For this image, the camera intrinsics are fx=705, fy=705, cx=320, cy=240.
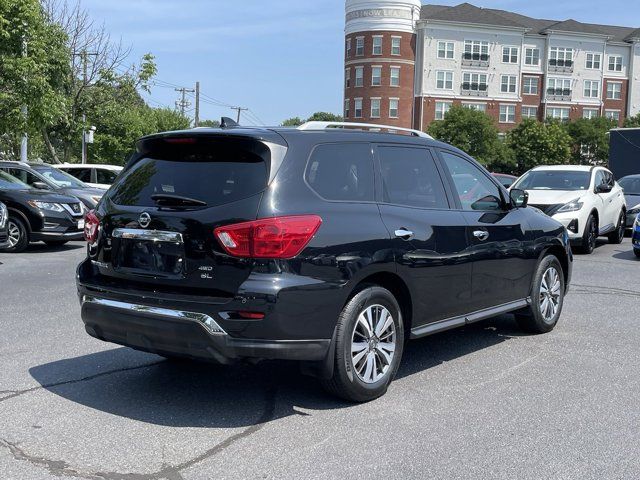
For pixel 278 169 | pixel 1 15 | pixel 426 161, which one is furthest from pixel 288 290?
pixel 1 15

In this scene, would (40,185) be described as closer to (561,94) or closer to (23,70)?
(23,70)

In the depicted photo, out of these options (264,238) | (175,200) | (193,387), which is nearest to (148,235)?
(175,200)

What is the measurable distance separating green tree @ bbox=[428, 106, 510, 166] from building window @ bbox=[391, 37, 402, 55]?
10537mm

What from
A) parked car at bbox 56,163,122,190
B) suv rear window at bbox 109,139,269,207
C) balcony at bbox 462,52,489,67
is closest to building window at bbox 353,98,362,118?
balcony at bbox 462,52,489,67

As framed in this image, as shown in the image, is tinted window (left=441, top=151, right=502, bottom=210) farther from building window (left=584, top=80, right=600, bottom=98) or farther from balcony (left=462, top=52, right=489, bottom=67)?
building window (left=584, top=80, right=600, bottom=98)

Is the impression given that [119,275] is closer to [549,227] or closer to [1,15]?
[549,227]

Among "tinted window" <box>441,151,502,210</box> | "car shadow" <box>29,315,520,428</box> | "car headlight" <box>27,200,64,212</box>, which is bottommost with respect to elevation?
"car shadow" <box>29,315,520,428</box>

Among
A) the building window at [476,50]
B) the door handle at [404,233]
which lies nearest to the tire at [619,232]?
the door handle at [404,233]

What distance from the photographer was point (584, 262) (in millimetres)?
12391

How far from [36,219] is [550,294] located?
9.77 meters

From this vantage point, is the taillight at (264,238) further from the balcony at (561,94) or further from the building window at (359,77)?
the balcony at (561,94)

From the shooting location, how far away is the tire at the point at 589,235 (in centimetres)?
1344

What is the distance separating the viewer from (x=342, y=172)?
4.72m

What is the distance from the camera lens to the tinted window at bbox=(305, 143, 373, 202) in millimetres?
4527
